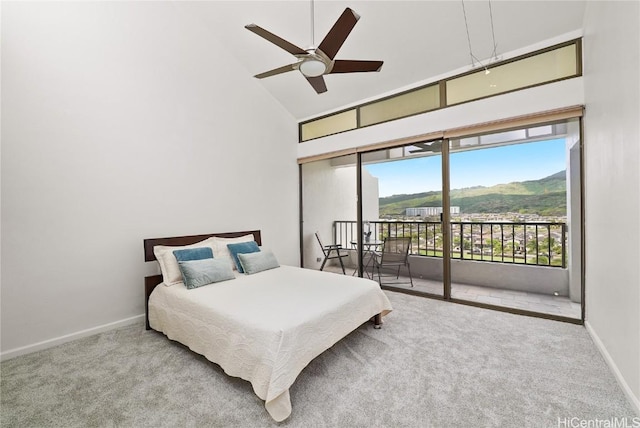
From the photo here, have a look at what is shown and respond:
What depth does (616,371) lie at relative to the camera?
1915 mm

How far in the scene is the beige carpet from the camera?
1626mm

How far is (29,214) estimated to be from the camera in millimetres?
2469

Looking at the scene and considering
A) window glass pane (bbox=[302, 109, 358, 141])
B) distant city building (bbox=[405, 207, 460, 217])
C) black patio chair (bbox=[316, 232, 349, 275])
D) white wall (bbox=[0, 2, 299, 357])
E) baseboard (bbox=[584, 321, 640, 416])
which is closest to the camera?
baseboard (bbox=[584, 321, 640, 416])

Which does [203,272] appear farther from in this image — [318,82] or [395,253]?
[395,253]

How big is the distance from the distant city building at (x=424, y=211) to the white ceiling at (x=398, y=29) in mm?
1755

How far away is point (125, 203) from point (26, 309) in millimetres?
1224

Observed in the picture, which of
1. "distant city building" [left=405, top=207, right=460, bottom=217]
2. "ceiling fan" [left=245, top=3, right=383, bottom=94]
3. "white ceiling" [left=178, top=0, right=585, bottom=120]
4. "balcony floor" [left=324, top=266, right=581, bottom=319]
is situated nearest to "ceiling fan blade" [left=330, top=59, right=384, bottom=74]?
"ceiling fan" [left=245, top=3, right=383, bottom=94]

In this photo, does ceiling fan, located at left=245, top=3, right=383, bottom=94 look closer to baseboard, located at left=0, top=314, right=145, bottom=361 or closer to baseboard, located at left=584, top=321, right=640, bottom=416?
baseboard, located at left=584, top=321, right=640, bottom=416

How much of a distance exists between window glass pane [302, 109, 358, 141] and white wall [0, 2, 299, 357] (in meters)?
1.37

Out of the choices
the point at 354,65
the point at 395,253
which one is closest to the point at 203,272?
the point at 354,65

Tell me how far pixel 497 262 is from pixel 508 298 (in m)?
0.63

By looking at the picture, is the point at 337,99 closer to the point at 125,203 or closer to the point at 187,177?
the point at 187,177

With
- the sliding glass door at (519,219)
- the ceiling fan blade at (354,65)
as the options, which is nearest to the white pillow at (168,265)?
the ceiling fan blade at (354,65)

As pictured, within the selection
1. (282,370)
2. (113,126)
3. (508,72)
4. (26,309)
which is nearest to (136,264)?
(26,309)
